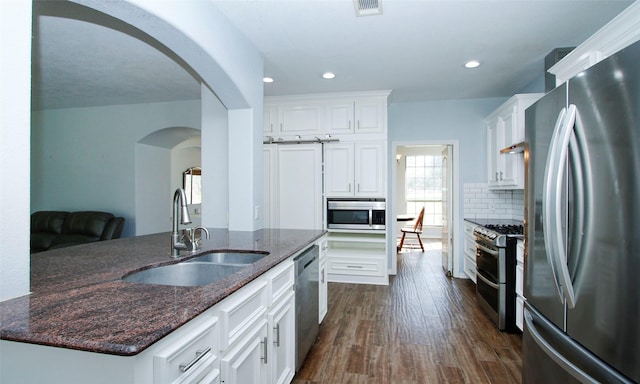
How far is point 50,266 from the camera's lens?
4.92ft

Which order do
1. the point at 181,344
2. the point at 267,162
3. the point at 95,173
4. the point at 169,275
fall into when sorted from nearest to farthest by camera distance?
the point at 181,344 < the point at 169,275 < the point at 267,162 < the point at 95,173

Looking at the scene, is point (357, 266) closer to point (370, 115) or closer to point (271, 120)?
point (370, 115)

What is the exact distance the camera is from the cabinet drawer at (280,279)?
5.43ft

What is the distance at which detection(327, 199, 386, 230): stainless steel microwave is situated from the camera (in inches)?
164

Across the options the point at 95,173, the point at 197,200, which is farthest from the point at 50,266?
the point at 197,200

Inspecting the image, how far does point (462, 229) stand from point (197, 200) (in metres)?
5.39

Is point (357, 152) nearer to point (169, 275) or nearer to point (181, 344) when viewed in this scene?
point (169, 275)

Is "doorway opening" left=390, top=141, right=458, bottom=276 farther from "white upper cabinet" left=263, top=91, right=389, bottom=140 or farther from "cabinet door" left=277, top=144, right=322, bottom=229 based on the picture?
"cabinet door" left=277, top=144, right=322, bottom=229

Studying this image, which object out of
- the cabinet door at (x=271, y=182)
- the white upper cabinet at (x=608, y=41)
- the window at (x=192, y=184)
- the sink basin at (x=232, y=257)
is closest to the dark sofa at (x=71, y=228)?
the window at (x=192, y=184)

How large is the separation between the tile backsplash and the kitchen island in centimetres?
361

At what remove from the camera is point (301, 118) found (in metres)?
4.40

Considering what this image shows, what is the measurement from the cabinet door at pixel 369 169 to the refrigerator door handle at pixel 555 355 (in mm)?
2603

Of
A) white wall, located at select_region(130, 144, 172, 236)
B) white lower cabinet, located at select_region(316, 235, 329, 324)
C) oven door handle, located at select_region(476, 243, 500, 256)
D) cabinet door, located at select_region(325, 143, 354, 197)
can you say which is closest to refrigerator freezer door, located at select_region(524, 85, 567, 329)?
oven door handle, located at select_region(476, 243, 500, 256)

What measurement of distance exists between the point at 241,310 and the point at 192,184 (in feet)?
20.0
